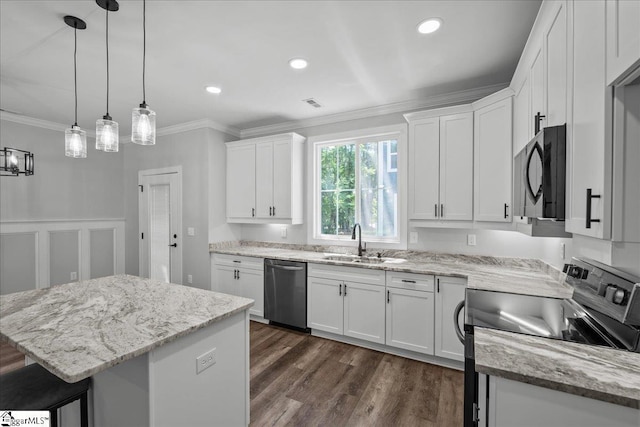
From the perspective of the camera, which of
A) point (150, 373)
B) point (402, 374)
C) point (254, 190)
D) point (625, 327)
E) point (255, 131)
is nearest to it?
point (625, 327)

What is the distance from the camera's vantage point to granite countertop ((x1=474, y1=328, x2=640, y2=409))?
769mm

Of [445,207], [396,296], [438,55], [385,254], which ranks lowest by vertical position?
[396,296]

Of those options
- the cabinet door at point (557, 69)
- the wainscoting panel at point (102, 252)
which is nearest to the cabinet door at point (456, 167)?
the cabinet door at point (557, 69)

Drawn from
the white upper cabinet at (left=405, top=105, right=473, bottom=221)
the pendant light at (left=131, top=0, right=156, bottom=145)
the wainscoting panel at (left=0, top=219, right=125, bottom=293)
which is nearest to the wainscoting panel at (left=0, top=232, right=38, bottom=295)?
the wainscoting panel at (left=0, top=219, right=125, bottom=293)

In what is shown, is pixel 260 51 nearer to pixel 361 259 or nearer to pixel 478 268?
pixel 361 259

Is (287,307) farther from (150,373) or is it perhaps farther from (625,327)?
(625,327)

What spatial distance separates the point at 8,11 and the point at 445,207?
3.64 meters

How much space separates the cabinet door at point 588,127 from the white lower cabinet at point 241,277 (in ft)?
10.3

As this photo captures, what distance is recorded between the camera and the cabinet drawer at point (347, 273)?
291 cm

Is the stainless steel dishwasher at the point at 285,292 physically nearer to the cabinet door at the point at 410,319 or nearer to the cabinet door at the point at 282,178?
the cabinet door at the point at 282,178

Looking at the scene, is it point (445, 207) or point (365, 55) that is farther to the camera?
point (445, 207)

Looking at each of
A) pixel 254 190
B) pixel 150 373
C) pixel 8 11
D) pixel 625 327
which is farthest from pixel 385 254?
pixel 8 11

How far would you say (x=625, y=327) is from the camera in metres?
1.03

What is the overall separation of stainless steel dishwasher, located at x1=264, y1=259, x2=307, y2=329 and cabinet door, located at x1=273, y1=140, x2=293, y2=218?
0.74m
